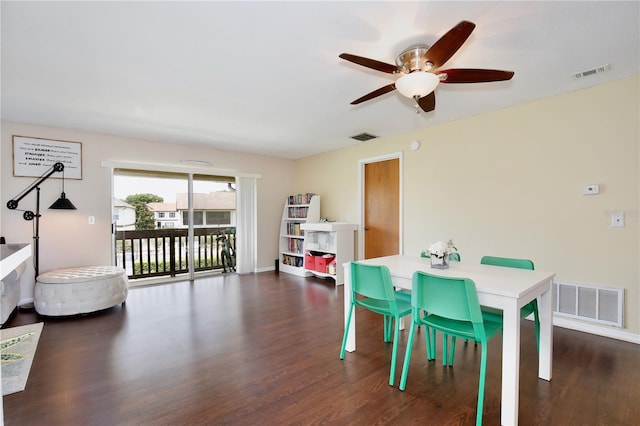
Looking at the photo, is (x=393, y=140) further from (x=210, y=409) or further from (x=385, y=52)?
(x=210, y=409)

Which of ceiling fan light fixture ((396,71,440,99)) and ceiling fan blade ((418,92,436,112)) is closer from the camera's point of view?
ceiling fan light fixture ((396,71,440,99))

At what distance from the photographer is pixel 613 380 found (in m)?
2.19

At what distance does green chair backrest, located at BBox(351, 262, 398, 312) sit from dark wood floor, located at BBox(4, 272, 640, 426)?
0.57 m

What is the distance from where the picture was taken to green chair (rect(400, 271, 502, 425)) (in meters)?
1.81

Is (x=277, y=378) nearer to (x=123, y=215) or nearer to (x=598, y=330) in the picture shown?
(x=598, y=330)

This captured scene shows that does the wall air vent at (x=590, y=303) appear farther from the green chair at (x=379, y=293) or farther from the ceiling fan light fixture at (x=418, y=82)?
the ceiling fan light fixture at (x=418, y=82)

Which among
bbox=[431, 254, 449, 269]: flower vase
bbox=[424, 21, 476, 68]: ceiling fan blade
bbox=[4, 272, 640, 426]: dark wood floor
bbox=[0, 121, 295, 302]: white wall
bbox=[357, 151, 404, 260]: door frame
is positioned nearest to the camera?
bbox=[424, 21, 476, 68]: ceiling fan blade

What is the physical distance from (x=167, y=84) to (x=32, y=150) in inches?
107

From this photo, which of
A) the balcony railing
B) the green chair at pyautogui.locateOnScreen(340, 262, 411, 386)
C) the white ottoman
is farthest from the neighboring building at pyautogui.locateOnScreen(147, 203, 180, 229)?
the green chair at pyautogui.locateOnScreen(340, 262, 411, 386)

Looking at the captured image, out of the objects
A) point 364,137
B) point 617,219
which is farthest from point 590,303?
point 364,137

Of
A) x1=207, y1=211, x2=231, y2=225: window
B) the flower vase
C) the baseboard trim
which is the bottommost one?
the baseboard trim

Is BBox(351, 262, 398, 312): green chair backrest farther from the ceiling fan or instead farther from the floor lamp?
the floor lamp

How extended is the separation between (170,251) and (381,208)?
389cm

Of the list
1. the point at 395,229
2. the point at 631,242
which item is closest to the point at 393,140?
the point at 395,229
